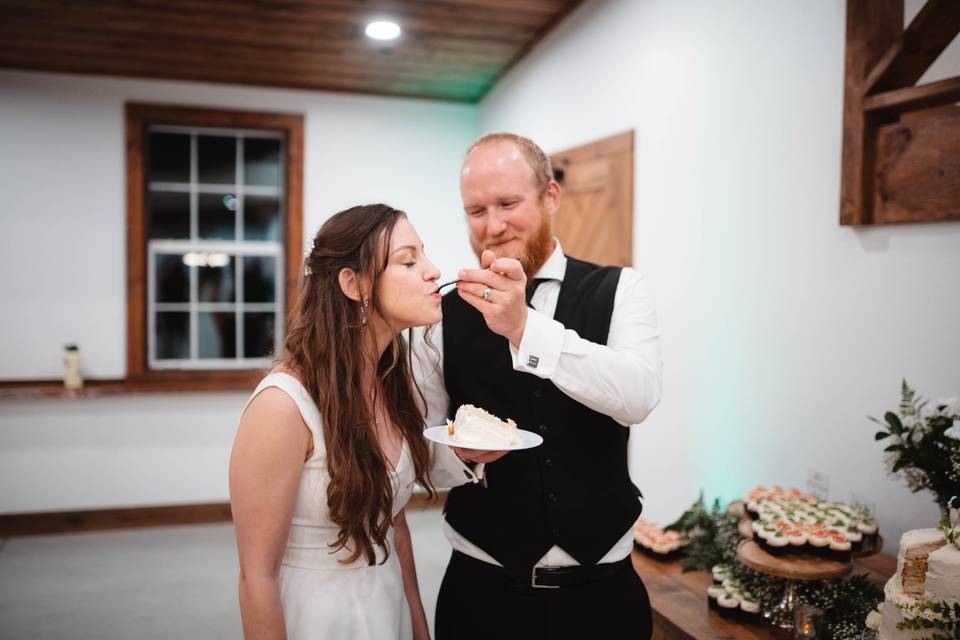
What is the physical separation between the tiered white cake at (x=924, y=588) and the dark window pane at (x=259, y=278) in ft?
16.1

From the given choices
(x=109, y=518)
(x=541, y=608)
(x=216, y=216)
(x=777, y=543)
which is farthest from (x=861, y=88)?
(x=109, y=518)

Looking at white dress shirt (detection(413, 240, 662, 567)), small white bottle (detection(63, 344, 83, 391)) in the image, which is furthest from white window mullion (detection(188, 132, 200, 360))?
white dress shirt (detection(413, 240, 662, 567))

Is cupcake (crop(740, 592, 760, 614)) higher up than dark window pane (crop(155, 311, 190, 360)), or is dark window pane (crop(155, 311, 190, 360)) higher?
dark window pane (crop(155, 311, 190, 360))

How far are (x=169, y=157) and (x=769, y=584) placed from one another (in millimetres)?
4992

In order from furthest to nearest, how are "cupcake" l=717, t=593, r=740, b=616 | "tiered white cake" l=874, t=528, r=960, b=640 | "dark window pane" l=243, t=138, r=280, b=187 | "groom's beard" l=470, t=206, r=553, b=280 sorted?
"dark window pane" l=243, t=138, r=280, b=187, "cupcake" l=717, t=593, r=740, b=616, "groom's beard" l=470, t=206, r=553, b=280, "tiered white cake" l=874, t=528, r=960, b=640

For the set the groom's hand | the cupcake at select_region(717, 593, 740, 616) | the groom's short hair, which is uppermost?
the groom's short hair

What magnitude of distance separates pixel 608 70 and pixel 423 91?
2204 millimetres

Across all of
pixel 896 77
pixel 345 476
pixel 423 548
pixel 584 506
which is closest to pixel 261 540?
pixel 345 476

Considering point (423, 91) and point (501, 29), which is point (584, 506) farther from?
point (423, 91)

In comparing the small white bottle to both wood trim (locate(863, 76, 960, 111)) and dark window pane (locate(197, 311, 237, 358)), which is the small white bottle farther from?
wood trim (locate(863, 76, 960, 111))

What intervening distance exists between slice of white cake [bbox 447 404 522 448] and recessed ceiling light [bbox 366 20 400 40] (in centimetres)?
315

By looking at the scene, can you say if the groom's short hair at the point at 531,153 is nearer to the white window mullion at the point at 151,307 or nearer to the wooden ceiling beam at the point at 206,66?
the wooden ceiling beam at the point at 206,66

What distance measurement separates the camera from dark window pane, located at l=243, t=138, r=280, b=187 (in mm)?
5617

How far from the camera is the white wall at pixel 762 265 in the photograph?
204cm
